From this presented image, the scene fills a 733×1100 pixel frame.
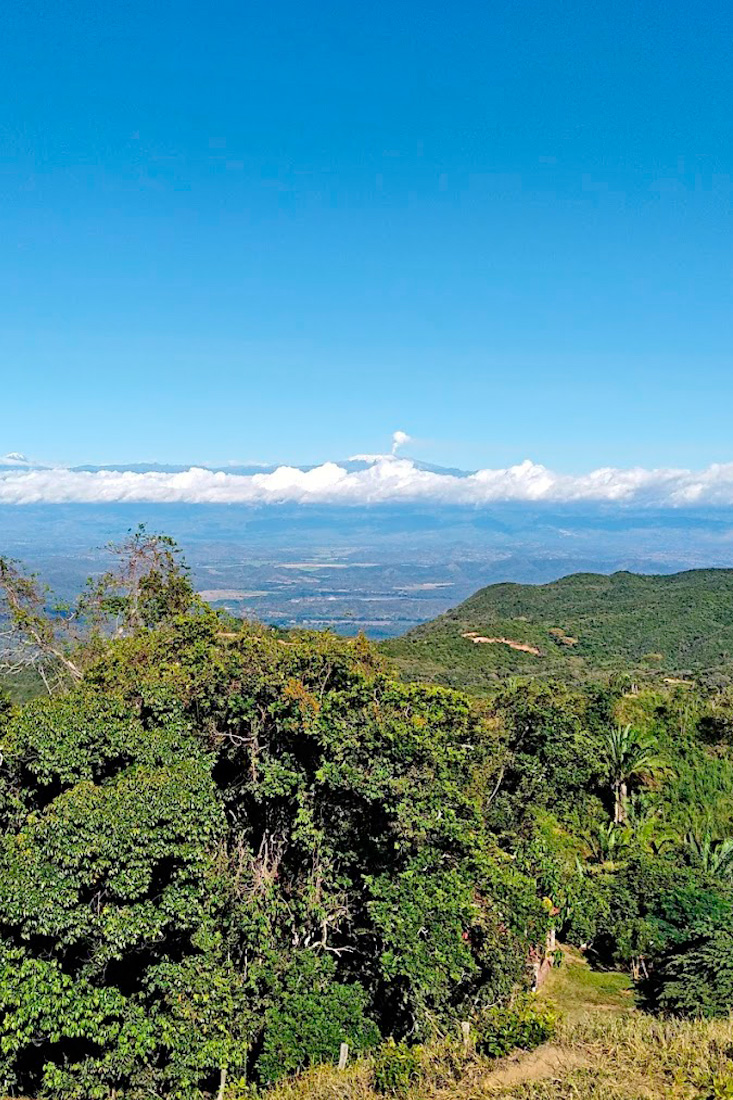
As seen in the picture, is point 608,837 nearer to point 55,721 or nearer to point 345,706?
point 345,706

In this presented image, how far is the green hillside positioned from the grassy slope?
24.5 m

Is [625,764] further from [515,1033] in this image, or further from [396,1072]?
[396,1072]

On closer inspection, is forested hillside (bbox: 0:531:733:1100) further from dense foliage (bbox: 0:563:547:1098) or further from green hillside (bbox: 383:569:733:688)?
green hillside (bbox: 383:569:733:688)

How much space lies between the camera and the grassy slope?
6.32m

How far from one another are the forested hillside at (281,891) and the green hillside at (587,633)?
64.7 feet

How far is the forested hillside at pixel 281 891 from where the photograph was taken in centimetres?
762

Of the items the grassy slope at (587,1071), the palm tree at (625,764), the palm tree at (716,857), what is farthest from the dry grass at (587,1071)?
the palm tree at (625,764)

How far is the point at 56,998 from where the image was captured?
24.2ft

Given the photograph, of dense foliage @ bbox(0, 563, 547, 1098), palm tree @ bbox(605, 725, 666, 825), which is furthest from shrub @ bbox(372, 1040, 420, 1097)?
palm tree @ bbox(605, 725, 666, 825)

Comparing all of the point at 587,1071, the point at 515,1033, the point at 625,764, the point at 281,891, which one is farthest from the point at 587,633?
the point at 587,1071

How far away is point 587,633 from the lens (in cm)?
5000

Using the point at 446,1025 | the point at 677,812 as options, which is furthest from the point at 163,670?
the point at 677,812

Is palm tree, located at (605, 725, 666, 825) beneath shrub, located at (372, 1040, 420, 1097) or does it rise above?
beneath

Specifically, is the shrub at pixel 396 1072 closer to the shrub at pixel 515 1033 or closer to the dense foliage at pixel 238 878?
the shrub at pixel 515 1033
